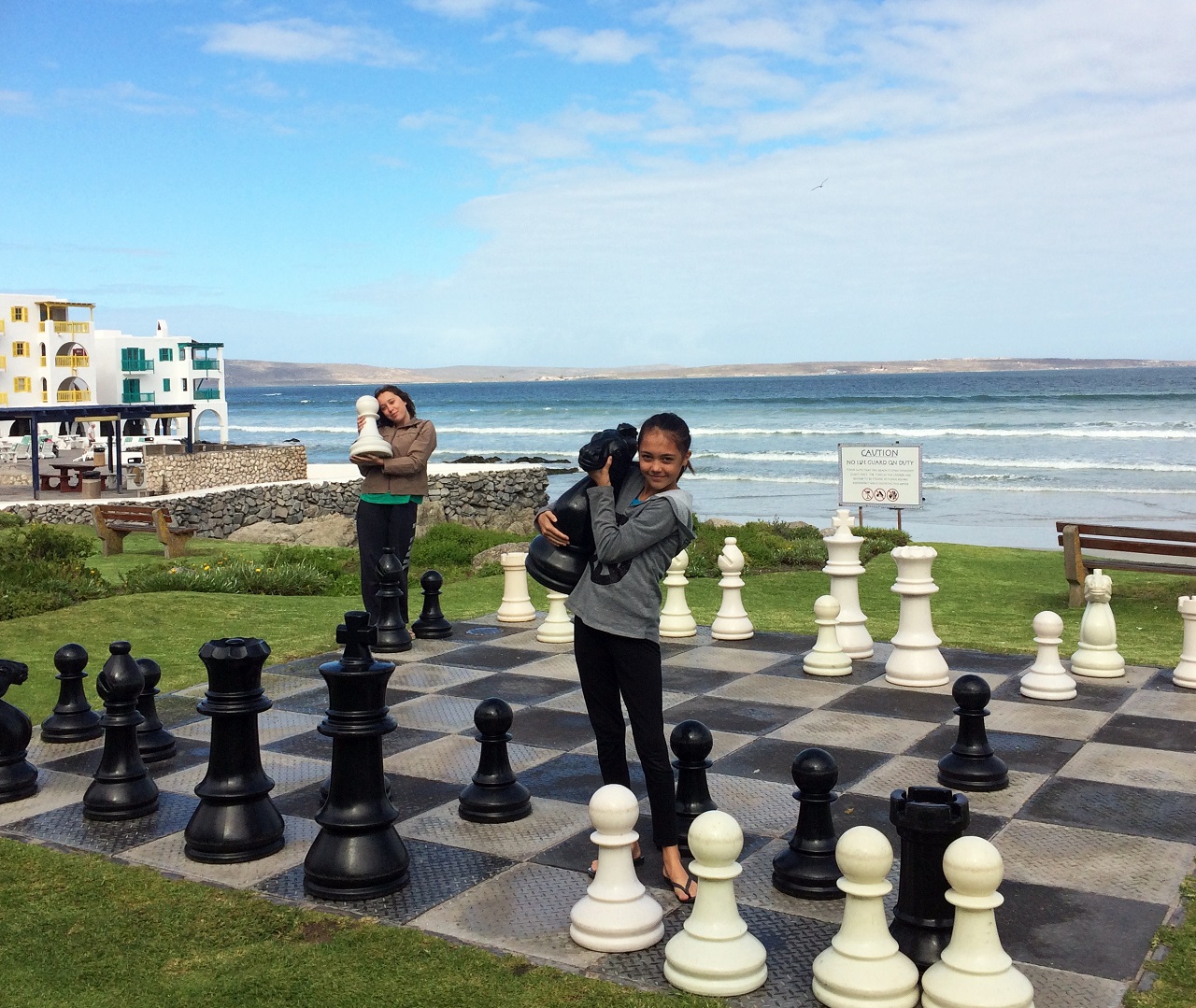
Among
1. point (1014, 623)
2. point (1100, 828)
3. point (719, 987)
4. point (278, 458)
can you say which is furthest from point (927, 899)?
point (278, 458)

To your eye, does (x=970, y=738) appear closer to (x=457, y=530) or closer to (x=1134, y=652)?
(x=1134, y=652)

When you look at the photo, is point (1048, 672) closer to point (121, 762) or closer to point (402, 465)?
point (402, 465)

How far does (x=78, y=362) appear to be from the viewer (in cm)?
5306

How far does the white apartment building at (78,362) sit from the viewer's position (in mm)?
51719

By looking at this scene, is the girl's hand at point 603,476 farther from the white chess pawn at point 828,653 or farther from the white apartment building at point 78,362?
the white apartment building at point 78,362

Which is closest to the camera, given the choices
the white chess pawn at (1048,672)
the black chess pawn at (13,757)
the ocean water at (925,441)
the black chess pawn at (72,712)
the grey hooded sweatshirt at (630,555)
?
the grey hooded sweatshirt at (630,555)

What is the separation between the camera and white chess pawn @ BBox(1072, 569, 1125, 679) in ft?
21.3

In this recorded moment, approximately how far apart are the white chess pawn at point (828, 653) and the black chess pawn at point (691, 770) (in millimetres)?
2587

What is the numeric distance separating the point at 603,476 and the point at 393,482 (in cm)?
355

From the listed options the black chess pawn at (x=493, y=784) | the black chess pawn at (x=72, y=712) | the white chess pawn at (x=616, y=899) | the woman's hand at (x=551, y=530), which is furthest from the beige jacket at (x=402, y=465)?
the white chess pawn at (x=616, y=899)

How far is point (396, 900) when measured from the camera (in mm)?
3557

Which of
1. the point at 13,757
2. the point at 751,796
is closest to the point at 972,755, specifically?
the point at 751,796

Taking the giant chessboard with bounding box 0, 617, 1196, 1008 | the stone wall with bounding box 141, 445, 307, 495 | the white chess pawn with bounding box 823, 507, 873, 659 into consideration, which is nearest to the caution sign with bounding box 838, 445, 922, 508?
the white chess pawn with bounding box 823, 507, 873, 659

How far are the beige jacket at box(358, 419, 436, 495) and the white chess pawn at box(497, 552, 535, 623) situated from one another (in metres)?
1.48
